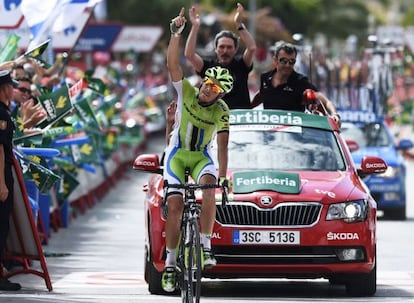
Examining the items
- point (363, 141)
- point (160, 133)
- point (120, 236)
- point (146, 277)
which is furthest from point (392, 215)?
point (160, 133)

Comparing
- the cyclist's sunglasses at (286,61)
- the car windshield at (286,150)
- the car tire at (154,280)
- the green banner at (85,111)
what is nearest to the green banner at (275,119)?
the car windshield at (286,150)

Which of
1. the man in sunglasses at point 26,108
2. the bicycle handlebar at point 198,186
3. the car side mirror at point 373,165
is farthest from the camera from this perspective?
the man in sunglasses at point 26,108

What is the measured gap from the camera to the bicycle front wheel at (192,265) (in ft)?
37.7

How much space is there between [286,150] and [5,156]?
2.41 metres

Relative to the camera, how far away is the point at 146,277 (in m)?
13.8

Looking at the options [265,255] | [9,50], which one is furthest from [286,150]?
[9,50]

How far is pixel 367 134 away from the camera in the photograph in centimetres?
2377

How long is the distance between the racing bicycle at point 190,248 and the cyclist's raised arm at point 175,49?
2.60 ft

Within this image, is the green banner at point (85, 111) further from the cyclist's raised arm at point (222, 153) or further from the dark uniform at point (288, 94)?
the cyclist's raised arm at point (222, 153)

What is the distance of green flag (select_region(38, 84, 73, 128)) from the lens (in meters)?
16.5

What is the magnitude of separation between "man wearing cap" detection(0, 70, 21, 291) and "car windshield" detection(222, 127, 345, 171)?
1.87 meters

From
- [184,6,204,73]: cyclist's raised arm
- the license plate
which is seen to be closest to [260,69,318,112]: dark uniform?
[184,6,204,73]: cyclist's raised arm

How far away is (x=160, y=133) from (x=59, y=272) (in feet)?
140

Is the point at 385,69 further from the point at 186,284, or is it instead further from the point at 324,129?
the point at 186,284
